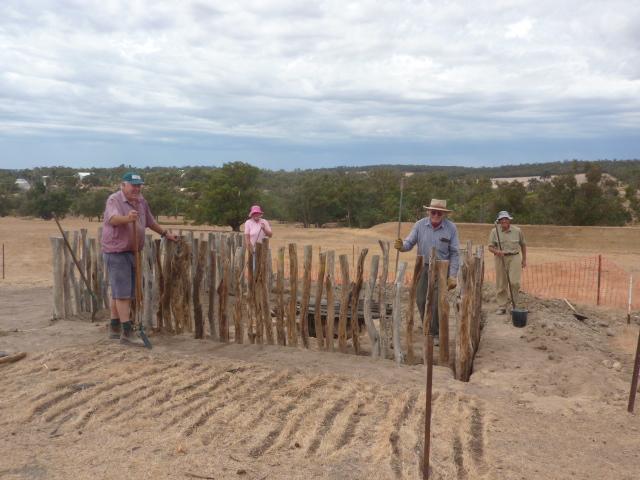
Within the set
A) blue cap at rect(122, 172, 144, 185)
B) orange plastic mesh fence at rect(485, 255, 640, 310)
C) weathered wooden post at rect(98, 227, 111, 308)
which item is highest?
blue cap at rect(122, 172, 144, 185)

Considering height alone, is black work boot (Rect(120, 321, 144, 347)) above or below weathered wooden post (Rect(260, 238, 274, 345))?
below

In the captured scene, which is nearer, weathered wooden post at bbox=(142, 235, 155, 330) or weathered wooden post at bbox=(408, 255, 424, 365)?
weathered wooden post at bbox=(408, 255, 424, 365)

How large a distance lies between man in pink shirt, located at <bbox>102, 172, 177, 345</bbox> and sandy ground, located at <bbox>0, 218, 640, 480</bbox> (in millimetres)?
411

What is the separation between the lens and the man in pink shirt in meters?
5.48

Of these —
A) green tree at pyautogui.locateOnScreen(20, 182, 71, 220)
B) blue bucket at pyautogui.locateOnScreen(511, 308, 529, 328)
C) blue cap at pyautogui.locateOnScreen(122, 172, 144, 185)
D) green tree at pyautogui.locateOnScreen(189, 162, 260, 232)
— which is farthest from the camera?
green tree at pyautogui.locateOnScreen(20, 182, 71, 220)

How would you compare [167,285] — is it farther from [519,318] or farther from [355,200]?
[355,200]

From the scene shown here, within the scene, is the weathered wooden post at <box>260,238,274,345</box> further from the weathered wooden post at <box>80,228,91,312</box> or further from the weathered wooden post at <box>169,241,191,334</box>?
the weathered wooden post at <box>80,228,91,312</box>

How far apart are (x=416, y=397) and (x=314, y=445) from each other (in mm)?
1062

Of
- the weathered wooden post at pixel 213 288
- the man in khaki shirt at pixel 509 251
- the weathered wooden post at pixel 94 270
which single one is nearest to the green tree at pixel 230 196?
the man in khaki shirt at pixel 509 251

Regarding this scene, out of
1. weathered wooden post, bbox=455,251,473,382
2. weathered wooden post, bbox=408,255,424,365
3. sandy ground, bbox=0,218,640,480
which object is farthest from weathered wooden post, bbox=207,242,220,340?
weathered wooden post, bbox=455,251,473,382

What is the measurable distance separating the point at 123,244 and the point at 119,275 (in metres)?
0.29

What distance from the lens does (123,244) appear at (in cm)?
554

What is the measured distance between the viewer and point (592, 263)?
15969 mm

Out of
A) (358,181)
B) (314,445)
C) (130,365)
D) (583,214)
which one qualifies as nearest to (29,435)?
(130,365)
